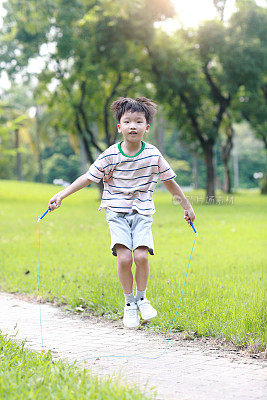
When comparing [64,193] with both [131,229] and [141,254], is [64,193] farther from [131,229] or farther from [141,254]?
[141,254]

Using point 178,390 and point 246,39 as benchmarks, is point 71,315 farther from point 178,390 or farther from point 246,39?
point 246,39

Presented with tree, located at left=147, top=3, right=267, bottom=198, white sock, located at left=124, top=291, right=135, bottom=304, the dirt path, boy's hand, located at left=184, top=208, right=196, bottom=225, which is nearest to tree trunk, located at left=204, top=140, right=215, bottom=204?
tree, located at left=147, top=3, right=267, bottom=198

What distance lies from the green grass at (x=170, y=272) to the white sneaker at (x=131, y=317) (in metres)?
0.85

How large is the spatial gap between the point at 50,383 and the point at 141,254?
1609 millimetres

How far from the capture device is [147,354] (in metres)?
5.23

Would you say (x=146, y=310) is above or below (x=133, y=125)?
below

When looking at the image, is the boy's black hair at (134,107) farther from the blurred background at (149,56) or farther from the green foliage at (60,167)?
the green foliage at (60,167)

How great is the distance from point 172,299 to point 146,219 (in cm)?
196

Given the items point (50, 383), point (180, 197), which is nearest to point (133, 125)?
point (180, 197)

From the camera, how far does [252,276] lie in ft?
28.7

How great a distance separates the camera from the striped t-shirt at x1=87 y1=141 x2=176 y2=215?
531cm

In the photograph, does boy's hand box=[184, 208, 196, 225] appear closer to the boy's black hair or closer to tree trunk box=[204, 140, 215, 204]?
the boy's black hair

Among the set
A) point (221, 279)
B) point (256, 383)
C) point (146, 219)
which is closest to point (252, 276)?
point (221, 279)

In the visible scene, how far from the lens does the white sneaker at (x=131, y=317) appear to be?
528cm
